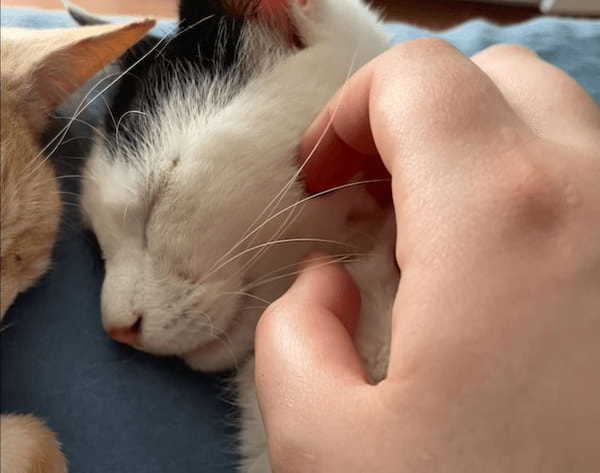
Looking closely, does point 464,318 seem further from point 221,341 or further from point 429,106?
point 221,341

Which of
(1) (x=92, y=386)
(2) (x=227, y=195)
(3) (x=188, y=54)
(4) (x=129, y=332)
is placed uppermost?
(3) (x=188, y=54)

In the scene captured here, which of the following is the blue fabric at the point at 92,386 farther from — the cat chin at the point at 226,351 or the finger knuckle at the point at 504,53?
the finger knuckle at the point at 504,53

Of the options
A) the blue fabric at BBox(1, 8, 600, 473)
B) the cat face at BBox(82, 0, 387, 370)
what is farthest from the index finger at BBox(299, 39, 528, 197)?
the blue fabric at BBox(1, 8, 600, 473)

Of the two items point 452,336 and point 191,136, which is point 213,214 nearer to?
point 191,136

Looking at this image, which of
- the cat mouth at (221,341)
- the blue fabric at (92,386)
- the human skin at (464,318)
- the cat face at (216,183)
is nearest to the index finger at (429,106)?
the human skin at (464,318)

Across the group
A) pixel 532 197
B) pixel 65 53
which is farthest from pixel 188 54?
pixel 532 197

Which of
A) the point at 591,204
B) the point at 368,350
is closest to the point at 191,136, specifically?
the point at 368,350
